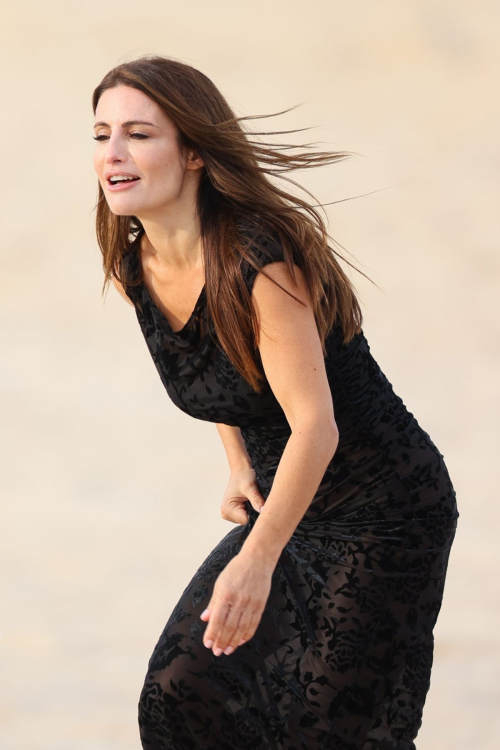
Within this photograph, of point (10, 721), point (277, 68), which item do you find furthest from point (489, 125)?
point (10, 721)

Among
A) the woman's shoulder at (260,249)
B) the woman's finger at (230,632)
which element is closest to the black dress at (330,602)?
the woman's shoulder at (260,249)

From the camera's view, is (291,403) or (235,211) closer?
(291,403)

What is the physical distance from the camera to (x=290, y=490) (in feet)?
6.88

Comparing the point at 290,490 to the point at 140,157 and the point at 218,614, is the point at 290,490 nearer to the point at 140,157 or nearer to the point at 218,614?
the point at 218,614

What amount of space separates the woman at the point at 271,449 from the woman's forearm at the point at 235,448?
0.22 metres

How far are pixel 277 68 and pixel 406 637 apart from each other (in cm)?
419

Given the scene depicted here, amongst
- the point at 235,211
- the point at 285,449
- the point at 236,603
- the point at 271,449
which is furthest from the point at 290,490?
the point at 235,211

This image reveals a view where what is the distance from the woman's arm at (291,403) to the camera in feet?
→ 6.88

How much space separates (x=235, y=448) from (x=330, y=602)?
1.57 feet

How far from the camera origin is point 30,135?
20.0 ft

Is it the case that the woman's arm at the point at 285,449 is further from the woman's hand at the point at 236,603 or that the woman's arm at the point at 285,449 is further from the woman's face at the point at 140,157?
the woman's face at the point at 140,157

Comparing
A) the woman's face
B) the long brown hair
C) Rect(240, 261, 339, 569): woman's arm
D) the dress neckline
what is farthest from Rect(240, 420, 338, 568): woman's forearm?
the woman's face

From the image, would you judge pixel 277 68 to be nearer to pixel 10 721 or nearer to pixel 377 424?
pixel 10 721

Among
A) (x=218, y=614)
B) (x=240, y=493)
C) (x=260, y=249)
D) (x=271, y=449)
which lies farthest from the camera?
(x=240, y=493)
